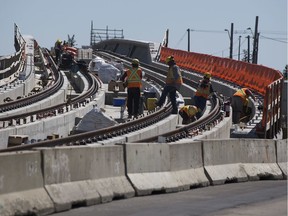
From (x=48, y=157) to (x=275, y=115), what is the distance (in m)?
16.6

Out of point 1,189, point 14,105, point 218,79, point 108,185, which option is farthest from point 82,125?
point 218,79

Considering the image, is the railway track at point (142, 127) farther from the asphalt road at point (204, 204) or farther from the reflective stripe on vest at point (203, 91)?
the asphalt road at point (204, 204)

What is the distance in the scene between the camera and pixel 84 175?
1400 centimetres

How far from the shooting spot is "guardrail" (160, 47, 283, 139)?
27.2 metres

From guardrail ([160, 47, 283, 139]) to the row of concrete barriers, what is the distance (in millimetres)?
7147

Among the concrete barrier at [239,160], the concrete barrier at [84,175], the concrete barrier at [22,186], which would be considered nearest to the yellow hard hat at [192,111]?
the concrete barrier at [239,160]

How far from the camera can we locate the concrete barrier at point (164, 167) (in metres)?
15.3

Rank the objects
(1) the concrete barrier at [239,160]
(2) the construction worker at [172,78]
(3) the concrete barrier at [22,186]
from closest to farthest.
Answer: (3) the concrete barrier at [22,186] → (1) the concrete barrier at [239,160] → (2) the construction worker at [172,78]

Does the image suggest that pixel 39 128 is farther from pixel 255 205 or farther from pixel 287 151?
pixel 255 205

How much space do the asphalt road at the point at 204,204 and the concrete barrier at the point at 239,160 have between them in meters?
0.58

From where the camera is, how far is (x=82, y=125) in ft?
88.6

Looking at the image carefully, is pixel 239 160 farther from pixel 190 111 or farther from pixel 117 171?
pixel 190 111

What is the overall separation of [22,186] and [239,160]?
277 inches

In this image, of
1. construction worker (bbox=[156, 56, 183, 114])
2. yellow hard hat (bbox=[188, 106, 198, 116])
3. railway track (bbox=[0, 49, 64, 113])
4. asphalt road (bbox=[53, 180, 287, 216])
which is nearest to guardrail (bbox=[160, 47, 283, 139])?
yellow hard hat (bbox=[188, 106, 198, 116])
